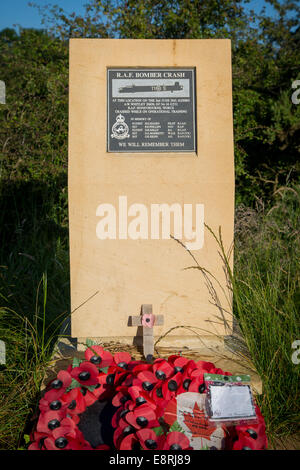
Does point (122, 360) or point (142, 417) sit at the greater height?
point (122, 360)

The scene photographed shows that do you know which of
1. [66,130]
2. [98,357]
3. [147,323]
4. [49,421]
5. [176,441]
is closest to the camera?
[176,441]

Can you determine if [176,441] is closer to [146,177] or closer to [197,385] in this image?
[197,385]

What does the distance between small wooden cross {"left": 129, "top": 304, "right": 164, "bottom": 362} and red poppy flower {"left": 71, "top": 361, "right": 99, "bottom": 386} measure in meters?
0.42

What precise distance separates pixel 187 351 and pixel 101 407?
2.35ft

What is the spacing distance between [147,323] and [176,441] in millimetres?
844

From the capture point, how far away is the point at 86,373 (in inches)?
76.8

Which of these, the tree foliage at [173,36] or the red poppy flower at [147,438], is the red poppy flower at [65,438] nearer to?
the red poppy flower at [147,438]

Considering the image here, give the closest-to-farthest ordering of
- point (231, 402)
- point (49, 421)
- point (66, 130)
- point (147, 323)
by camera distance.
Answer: point (49, 421) < point (231, 402) < point (147, 323) < point (66, 130)

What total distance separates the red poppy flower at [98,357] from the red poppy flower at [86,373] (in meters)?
0.09

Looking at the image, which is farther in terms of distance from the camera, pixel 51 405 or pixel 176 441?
pixel 51 405

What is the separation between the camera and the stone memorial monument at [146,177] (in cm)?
238

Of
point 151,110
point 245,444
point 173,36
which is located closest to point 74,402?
point 245,444

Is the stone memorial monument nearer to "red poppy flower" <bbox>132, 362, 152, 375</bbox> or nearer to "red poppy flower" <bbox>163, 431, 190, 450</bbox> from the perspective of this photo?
"red poppy flower" <bbox>132, 362, 152, 375</bbox>

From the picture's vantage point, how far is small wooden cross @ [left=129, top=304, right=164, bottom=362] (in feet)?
7.66
